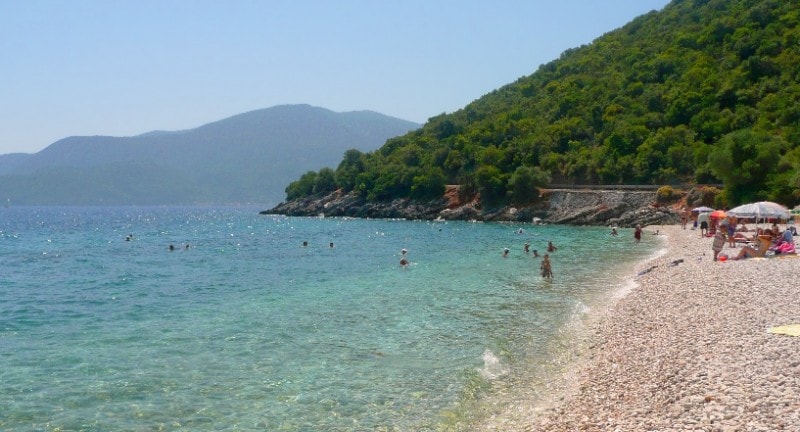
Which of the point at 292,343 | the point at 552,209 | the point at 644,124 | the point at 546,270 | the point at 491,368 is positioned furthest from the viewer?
the point at 644,124

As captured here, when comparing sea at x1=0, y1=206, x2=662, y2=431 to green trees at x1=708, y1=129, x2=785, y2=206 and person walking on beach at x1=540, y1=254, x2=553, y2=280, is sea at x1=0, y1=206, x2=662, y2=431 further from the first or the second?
green trees at x1=708, y1=129, x2=785, y2=206

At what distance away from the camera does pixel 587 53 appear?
120 m

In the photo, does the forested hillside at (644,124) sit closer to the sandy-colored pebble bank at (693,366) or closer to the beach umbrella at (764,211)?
the beach umbrella at (764,211)

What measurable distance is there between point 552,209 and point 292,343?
64546 mm

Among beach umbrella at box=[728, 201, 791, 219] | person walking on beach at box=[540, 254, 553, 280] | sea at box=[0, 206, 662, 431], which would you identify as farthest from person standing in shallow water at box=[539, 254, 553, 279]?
beach umbrella at box=[728, 201, 791, 219]

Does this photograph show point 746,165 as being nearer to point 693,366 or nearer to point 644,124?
point 644,124

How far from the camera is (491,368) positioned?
13.4 metres

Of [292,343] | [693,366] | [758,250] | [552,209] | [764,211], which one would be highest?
[764,211]

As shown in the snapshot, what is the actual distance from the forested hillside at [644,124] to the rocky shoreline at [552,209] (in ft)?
8.04

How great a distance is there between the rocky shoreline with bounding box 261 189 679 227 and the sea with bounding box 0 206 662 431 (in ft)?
113

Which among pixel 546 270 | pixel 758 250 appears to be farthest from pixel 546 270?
pixel 758 250

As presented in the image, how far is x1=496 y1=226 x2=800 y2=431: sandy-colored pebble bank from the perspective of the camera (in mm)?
8453

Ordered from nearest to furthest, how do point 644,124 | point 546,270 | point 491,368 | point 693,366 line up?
point 693,366 < point 491,368 < point 546,270 < point 644,124

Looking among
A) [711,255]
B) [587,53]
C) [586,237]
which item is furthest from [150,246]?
[587,53]
